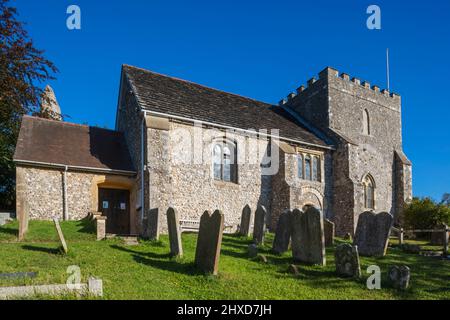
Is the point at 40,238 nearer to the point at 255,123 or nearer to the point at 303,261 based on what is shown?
the point at 303,261

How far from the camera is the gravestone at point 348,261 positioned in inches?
350

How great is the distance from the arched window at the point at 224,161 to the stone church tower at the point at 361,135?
6.99 meters

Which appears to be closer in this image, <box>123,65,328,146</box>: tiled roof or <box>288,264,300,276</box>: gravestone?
<box>288,264,300,276</box>: gravestone

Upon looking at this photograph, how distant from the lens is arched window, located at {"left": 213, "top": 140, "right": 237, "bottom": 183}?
18531mm

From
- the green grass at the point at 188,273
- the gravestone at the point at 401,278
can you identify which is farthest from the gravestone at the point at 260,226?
the gravestone at the point at 401,278

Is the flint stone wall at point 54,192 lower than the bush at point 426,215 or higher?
higher

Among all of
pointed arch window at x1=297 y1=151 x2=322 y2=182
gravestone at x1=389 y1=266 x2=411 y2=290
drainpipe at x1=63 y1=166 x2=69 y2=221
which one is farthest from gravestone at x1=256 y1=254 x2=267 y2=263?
pointed arch window at x1=297 y1=151 x2=322 y2=182

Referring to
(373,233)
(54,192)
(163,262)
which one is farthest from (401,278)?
(54,192)

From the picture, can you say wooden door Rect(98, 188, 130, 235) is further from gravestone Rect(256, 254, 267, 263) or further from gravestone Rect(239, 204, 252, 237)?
gravestone Rect(256, 254, 267, 263)

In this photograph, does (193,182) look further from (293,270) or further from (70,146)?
(293,270)

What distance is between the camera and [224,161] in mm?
18812

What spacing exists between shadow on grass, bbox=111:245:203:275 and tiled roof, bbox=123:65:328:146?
7.96m

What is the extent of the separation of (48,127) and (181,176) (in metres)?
7.19

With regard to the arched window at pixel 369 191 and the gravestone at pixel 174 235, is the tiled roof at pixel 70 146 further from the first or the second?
the arched window at pixel 369 191
